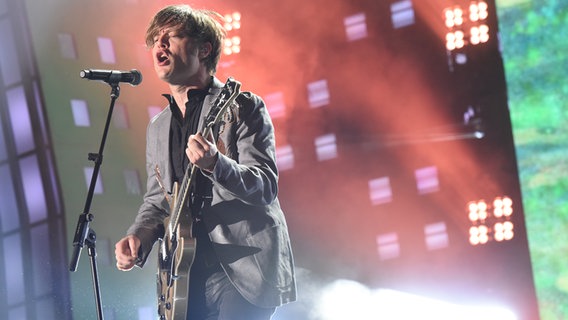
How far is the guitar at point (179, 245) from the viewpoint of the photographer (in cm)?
261

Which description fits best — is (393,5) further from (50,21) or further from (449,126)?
(50,21)

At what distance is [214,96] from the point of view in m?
2.84

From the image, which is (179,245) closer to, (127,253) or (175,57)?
(127,253)

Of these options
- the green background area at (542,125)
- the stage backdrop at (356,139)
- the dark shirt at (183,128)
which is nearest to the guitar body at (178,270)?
the dark shirt at (183,128)

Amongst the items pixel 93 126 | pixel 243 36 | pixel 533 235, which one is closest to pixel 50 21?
pixel 93 126

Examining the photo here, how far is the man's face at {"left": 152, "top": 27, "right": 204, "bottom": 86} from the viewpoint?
283cm

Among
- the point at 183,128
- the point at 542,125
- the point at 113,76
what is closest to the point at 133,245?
the point at 183,128

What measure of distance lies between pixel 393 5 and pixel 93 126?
8.34ft

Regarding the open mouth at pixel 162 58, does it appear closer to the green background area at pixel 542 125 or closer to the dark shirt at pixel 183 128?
the dark shirt at pixel 183 128

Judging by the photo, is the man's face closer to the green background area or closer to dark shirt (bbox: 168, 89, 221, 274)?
dark shirt (bbox: 168, 89, 221, 274)

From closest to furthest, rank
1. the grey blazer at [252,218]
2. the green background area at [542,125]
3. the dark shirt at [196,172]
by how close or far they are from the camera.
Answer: the grey blazer at [252,218] → the dark shirt at [196,172] → the green background area at [542,125]

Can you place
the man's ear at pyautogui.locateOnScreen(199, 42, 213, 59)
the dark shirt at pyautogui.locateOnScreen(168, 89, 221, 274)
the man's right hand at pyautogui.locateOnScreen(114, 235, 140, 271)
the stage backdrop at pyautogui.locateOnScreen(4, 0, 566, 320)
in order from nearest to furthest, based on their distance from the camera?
the dark shirt at pyautogui.locateOnScreen(168, 89, 221, 274) → the man's right hand at pyautogui.locateOnScreen(114, 235, 140, 271) → the man's ear at pyautogui.locateOnScreen(199, 42, 213, 59) → the stage backdrop at pyautogui.locateOnScreen(4, 0, 566, 320)

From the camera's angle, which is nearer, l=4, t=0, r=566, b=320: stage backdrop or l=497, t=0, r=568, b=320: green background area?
l=4, t=0, r=566, b=320: stage backdrop

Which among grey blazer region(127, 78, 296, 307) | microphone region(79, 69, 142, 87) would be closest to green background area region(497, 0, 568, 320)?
microphone region(79, 69, 142, 87)
